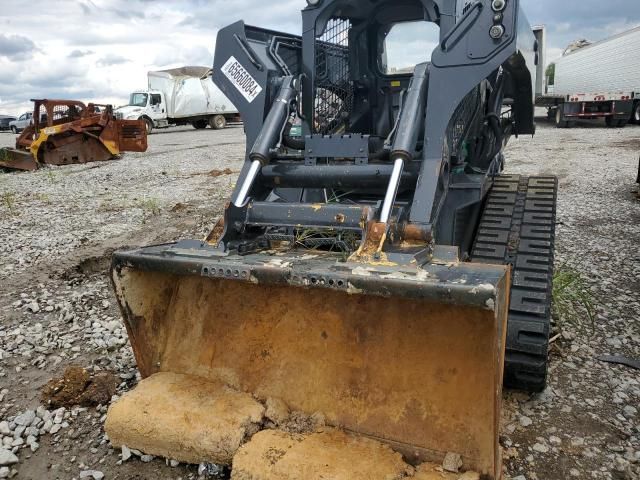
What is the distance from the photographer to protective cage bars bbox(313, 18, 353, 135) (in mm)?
4074

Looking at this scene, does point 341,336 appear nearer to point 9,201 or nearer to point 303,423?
point 303,423

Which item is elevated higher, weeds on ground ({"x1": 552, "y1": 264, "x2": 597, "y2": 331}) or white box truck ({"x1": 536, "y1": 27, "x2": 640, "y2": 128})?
white box truck ({"x1": 536, "y1": 27, "x2": 640, "y2": 128})

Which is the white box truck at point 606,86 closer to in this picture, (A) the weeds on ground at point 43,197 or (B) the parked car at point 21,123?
(A) the weeds on ground at point 43,197

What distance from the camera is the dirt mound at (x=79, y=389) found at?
3.20 m

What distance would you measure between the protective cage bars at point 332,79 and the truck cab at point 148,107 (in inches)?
910

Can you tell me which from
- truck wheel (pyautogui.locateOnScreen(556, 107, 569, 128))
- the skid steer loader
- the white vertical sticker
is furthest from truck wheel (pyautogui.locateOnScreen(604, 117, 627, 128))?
the white vertical sticker

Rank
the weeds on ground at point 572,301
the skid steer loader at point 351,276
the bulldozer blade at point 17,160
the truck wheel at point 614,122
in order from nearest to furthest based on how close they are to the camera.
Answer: the skid steer loader at point 351,276 < the weeds on ground at point 572,301 < the bulldozer blade at point 17,160 < the truck wheel at point 614,122

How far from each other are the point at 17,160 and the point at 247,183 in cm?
1290

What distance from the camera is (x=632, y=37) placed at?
20.3 meters

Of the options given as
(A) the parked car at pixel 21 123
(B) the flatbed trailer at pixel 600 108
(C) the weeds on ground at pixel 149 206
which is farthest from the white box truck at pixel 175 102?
(C) the weeds on ground at pixel 149 206

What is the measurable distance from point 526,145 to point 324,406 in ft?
46.9

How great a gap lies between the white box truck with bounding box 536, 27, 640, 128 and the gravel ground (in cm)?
1113

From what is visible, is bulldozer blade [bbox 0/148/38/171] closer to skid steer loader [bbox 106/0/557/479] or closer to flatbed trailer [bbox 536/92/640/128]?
skid steer loader [bbox 106/0/557/479]

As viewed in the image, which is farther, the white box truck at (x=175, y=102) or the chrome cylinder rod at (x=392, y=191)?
the white box truck at (x=175, y=102)
